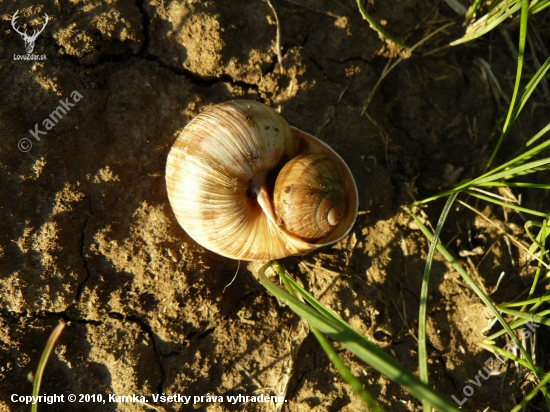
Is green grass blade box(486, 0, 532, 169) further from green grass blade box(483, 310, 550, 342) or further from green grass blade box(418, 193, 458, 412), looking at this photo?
green grass blade box(483, 310, 550, 342)

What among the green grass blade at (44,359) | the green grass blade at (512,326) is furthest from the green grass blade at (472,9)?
the green grass blade at (44,359)

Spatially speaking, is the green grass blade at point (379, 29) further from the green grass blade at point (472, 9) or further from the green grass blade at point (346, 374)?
the green grass blade at point (346, 374)

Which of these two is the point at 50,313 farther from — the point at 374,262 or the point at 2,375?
the point at 374,262

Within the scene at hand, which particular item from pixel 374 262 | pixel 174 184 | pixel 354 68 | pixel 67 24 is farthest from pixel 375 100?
pixel 67 24

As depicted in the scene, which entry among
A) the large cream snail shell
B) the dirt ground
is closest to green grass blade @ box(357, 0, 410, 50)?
the dirt ground

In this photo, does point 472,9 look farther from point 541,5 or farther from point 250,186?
point 250,186

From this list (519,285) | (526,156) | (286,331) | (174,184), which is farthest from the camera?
(519,285)

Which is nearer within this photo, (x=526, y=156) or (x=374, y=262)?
(x=526, y=156)
